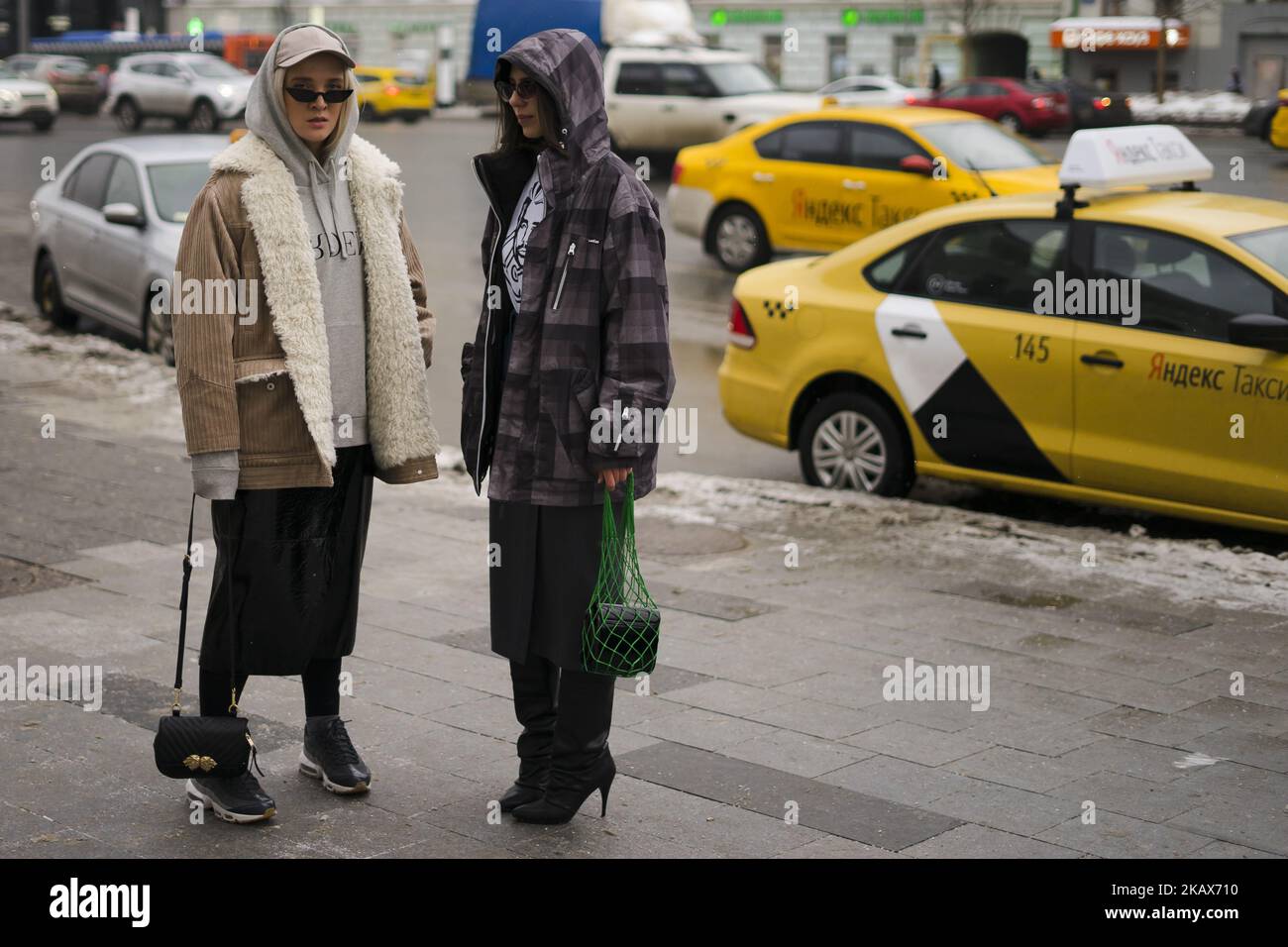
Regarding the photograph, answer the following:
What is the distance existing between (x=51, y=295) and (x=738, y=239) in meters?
6.56

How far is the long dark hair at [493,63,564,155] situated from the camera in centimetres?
432

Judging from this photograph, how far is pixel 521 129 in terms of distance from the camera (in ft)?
14.7

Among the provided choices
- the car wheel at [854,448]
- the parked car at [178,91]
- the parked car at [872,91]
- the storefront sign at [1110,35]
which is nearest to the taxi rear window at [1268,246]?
the car wheel at [854,448]

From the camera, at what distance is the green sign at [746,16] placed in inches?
2109

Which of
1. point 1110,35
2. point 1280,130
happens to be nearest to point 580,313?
point 1280,130

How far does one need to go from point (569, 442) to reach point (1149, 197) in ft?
16.0

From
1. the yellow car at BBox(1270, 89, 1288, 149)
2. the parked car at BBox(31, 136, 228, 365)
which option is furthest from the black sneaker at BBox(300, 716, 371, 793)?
the yellow car at BBox(1270, 89, 1288, 149)

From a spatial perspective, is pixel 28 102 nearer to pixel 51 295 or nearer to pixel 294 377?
pixel 51 295

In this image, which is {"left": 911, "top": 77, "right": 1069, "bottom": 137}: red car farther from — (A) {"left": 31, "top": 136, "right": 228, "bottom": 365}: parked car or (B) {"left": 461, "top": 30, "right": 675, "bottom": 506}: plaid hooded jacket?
(B) {"left": 461, "top": 30, "right": 675, "bottom": 506}: plaid hooded jacket

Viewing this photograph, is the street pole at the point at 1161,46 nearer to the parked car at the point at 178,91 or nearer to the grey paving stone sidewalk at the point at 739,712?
the parked car at the point at 178,91

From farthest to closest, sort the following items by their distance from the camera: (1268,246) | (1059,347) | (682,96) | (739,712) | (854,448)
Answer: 1. (682,96)
2. (854,448)
3. (1059,347)
4. (1268,246)
5. (739,712)

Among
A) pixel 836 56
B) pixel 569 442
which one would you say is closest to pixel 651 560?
pixel 569 442

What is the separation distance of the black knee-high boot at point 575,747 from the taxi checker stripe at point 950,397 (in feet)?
13.1

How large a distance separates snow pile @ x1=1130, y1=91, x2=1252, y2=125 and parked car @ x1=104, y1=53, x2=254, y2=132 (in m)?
19.0
